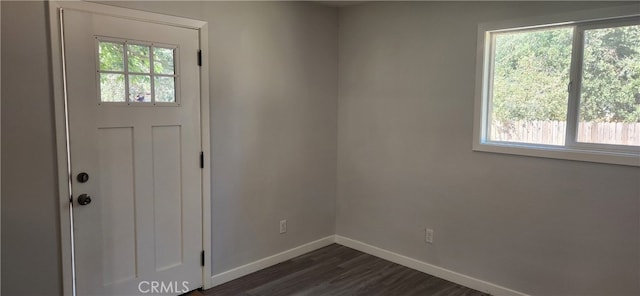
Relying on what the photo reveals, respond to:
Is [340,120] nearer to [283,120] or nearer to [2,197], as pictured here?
[283,120]

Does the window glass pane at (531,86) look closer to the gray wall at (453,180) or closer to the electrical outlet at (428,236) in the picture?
the gray wall at (453,180)

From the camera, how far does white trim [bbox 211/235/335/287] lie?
3.25 m

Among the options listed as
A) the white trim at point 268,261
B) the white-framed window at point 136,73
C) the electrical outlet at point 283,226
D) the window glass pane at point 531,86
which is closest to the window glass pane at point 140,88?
the white-framed window at point 136,73

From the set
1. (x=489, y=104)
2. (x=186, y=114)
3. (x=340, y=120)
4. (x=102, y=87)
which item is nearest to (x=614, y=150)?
(x=489, y=104)

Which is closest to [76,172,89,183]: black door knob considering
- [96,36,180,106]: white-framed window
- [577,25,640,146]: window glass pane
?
[96,36,180,106]: white-framed window

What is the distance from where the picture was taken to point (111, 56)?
2.50 meters

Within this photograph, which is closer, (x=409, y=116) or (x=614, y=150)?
(x=614, y=150)

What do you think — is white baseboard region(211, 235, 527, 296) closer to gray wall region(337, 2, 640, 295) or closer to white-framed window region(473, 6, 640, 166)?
gray wall region(337, 2, 640, 295)

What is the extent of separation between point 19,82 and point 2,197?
626mm

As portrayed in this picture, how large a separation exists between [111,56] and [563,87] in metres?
2.95

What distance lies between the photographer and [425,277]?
3.43m

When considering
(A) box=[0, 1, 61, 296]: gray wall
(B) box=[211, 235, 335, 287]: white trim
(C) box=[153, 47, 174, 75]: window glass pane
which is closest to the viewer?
(A) box=[0, 1, 61, 296]: gray wall

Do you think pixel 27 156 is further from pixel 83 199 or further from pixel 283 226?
pixel 283 226

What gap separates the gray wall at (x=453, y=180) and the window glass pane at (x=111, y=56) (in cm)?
211
